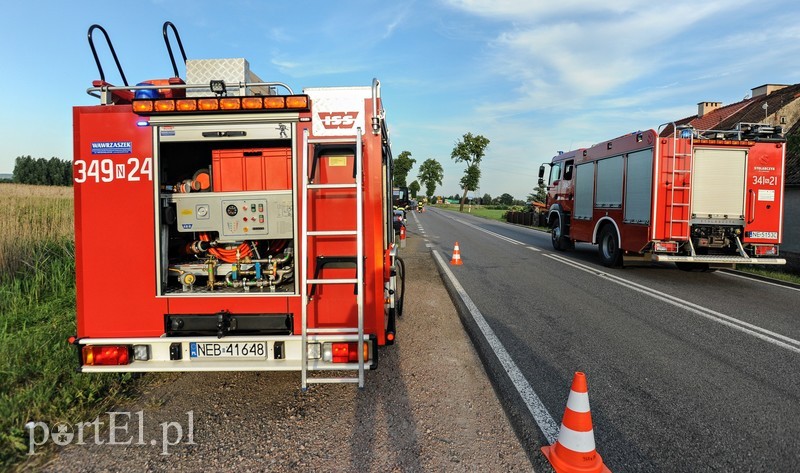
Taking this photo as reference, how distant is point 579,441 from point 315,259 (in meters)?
2.20

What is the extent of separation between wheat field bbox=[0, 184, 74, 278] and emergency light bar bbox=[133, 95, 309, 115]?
20.8 feet

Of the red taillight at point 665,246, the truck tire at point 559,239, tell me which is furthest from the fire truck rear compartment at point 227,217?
the truck tire at point 559,239

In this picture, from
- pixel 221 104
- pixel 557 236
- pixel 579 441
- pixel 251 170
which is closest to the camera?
pixel 579 441

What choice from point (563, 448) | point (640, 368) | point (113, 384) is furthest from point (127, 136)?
point (640, 368)

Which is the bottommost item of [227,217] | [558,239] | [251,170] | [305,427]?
[305,427]

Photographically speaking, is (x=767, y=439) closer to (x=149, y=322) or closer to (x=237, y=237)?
(x=237, y=237)

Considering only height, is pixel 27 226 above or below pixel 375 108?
below

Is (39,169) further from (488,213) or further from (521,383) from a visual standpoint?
(521,383)

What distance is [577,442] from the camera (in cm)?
278

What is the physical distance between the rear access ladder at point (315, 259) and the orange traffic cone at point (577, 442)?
139 centimetres

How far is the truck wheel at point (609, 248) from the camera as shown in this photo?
1171 centimetres

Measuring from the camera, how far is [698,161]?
1008 cm

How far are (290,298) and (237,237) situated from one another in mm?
713

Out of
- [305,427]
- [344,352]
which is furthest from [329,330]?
[305,427]
